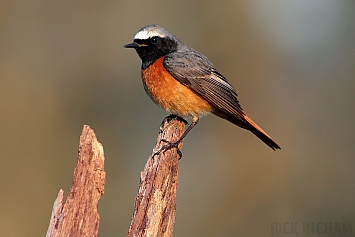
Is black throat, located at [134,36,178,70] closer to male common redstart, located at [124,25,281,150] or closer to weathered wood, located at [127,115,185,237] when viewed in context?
male common redstart, located at [124,25,281,150]

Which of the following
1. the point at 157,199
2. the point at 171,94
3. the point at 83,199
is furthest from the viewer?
the point at 171,94

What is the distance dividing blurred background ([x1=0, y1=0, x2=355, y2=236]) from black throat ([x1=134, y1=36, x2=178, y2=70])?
413cm

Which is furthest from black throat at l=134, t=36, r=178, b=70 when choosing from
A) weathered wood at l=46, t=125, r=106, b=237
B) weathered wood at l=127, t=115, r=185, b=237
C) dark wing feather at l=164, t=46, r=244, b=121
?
weathered wood at l=46, t=125, r=106, b=237

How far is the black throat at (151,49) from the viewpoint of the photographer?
→ 21.6ft

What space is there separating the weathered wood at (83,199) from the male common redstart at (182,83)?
7.10ft

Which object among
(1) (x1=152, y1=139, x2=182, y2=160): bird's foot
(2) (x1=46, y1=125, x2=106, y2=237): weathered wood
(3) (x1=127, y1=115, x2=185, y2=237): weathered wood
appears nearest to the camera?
(2) (x1=46, y1=125, x2=106, y2=237): weathered wood

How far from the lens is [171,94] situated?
6242 millimetres

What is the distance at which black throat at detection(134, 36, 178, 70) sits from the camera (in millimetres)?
6582

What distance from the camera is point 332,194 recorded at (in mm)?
10953

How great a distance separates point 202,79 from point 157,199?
8.17 feet

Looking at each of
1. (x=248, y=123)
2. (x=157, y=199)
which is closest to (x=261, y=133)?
(x=248, y=123)

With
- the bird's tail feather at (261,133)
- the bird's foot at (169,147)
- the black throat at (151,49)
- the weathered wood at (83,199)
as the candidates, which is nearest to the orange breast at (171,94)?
the black throat at (151,49)

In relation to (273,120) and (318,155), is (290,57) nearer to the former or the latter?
(273,120)

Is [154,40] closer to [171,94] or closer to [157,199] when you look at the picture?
[171,94]
